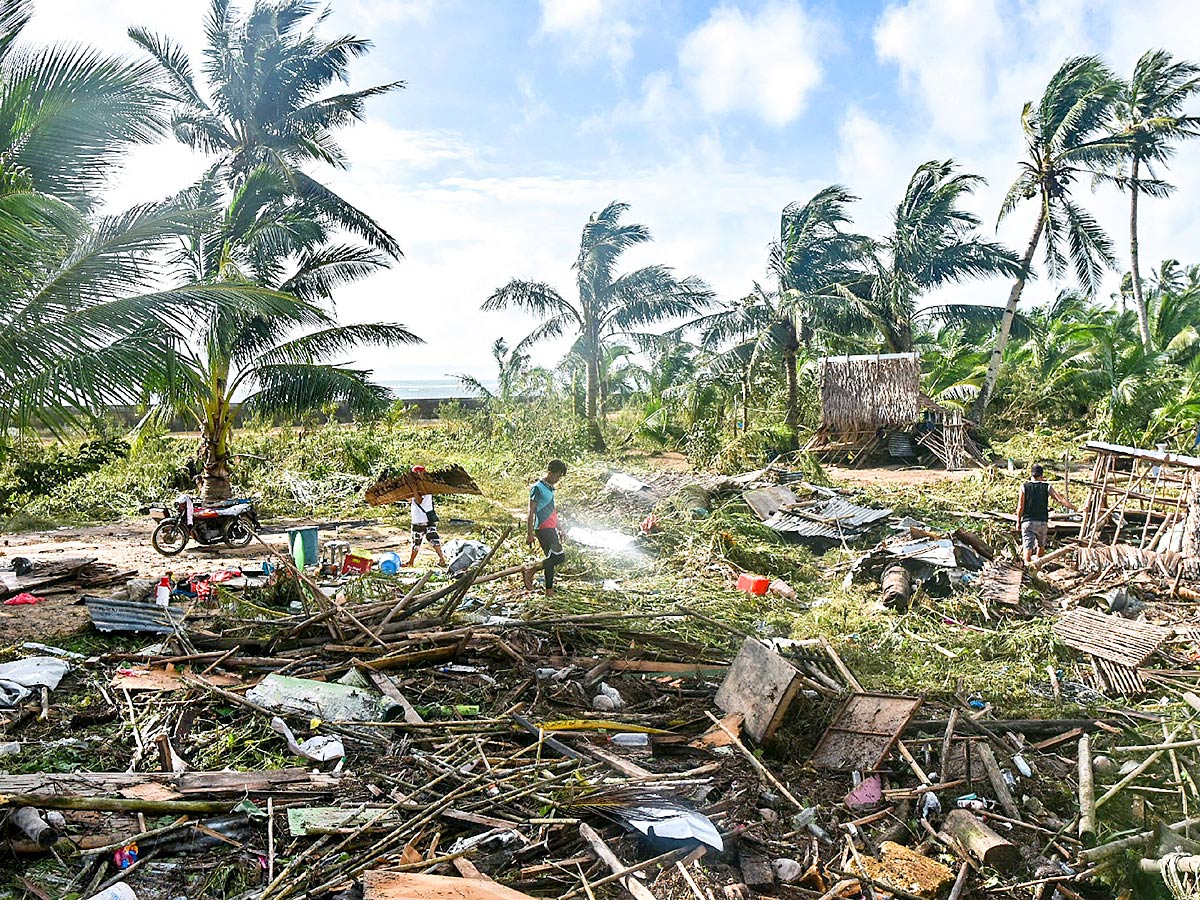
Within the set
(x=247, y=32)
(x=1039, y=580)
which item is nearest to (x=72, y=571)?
(x=1039, y=580)

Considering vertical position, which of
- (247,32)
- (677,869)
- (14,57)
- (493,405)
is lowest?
(677,869)

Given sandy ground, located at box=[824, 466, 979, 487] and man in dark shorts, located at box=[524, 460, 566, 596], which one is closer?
man in dark shorts, located at box=[524, 460, 566, 596]

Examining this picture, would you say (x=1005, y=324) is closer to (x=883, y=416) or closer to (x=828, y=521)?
(x=883, y=416)

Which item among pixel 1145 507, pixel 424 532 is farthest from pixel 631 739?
pixel 1145 507

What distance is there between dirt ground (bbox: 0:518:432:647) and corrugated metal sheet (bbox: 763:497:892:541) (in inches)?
185

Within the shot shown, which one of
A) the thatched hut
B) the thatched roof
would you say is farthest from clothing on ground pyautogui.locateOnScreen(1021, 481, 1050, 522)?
the thatched roof

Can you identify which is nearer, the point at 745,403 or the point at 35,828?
the point at 35,828

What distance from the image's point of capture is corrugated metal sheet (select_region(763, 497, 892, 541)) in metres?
10.7

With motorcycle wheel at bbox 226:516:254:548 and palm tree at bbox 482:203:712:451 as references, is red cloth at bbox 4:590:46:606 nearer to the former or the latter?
motorcycle wheel at bbox 226:516:254:548

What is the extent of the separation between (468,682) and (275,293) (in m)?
4.33

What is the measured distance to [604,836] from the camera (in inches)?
157

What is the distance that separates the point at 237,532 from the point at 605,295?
12520 millimetres

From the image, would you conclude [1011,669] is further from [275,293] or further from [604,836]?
[275,293]

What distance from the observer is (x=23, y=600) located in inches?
300
